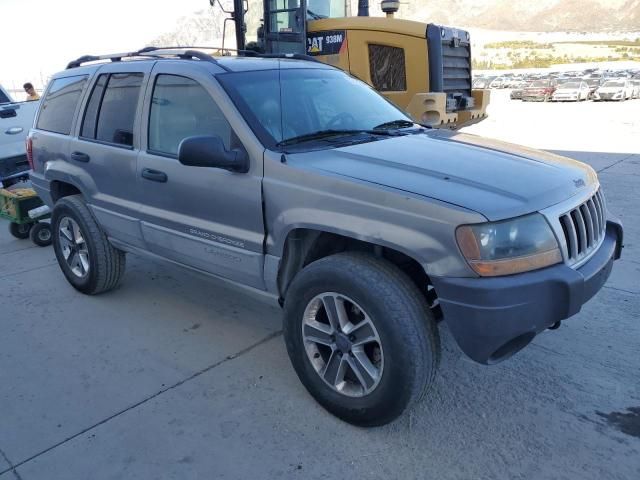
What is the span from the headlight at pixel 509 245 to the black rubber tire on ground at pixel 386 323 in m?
0.38

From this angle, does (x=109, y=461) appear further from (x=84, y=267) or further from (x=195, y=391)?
(x=84, y=267)

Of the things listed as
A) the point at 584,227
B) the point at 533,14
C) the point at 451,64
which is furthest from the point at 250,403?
the point at 533,14

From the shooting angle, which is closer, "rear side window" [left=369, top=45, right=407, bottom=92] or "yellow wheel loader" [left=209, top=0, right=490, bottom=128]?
"yellow wheel loader" [left=209, top=0, right=490, bottom=128]

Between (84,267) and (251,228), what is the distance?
2125mm

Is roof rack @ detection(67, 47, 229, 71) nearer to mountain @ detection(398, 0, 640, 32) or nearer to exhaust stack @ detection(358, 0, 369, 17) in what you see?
exhaust stack @ detection(358, 0, 369, 17)

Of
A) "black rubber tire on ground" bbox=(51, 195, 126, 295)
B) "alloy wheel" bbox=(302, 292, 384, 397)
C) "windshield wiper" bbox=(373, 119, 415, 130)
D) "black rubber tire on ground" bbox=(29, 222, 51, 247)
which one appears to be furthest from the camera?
"black rubber tire on ground" bbox=(29, 222, 51, 247)

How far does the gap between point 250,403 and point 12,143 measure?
21.6 ft

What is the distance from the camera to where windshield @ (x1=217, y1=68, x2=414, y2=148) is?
3283mm

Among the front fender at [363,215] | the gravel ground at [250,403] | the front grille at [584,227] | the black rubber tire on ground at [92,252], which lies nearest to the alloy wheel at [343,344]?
the gravel ground at [250,403]

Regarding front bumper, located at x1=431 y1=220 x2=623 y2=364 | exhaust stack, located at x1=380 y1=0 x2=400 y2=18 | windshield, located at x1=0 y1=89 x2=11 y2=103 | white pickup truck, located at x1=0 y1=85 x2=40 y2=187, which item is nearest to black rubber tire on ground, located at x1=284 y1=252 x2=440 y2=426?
front bumper, located at x1=431 y1=220 x2=623 y2=364

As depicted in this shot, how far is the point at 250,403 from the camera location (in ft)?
10.4

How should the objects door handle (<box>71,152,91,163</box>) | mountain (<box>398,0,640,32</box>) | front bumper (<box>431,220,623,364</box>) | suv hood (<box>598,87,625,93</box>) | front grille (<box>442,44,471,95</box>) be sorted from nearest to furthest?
front bumper (<box>431,220,623,364</box>)
door handle (<box>71,152,91,163</box>)
front grille (<box>442,44,471,95</box>)
suv hood (<box>598,87,625,93</box>)
mountain (<box>398,0,640,32</box>)

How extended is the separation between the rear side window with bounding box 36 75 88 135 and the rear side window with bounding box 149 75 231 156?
1.14 m

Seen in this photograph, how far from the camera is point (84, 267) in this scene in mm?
4590
